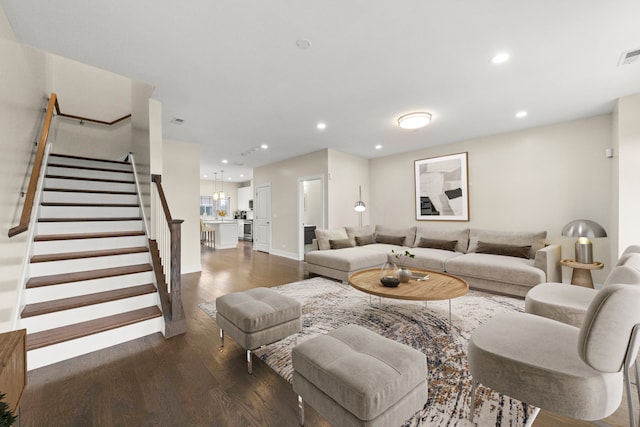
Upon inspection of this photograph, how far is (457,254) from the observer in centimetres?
473

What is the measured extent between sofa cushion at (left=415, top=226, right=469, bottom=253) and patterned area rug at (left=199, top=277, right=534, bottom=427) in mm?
1260

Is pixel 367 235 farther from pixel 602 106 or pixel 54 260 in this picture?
pixel 54 260

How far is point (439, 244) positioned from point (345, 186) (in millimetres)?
2524

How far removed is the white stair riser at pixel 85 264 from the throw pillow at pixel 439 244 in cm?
470

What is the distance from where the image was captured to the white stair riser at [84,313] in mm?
2279

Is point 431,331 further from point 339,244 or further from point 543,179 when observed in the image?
point 543,179

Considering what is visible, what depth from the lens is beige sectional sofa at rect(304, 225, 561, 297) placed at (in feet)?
12.0

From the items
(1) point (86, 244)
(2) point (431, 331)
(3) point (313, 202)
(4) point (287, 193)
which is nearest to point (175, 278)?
(1) point (86, 244)

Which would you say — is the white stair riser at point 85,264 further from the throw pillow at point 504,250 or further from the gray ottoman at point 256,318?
the throw pillow at point 504,250

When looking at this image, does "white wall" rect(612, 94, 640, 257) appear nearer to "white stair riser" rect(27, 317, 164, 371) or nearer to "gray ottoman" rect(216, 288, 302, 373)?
"gray ottoman" rect(216, 288, 302, 373)

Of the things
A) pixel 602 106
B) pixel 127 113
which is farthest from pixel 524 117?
pixel 127 113

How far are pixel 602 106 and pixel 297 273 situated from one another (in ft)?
17.6

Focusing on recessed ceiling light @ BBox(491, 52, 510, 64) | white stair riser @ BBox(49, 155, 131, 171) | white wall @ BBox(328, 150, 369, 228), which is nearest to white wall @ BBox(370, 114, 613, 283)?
white wall @ BBox(328, 150, 369, 228)

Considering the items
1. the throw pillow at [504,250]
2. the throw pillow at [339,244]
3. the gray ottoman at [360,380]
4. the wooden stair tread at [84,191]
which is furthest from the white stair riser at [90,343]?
the throw pillow at [504,250]
